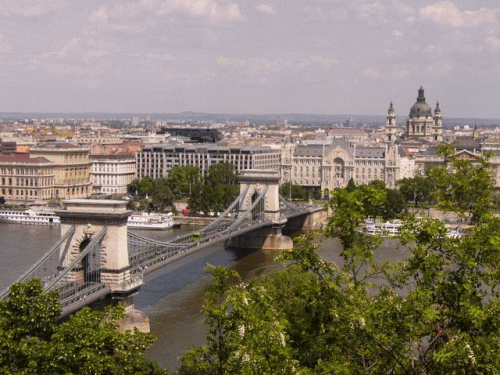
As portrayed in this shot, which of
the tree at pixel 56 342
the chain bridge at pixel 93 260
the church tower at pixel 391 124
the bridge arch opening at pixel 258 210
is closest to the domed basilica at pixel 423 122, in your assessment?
the church tower at pixel 391 124

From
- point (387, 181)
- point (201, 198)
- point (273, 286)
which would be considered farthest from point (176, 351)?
point (387, 181)

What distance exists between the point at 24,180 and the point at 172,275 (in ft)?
109

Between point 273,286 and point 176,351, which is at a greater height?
point 273,286

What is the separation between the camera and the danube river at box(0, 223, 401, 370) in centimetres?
2412

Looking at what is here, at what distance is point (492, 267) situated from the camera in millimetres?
10164

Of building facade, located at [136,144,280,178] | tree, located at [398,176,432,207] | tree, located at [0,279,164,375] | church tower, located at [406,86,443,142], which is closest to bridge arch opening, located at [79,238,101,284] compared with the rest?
tree, located at [0,279,164,375]

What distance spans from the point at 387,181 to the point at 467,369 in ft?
210

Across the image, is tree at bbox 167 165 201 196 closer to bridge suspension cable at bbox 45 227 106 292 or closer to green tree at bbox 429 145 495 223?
bridge suspension cable at bbox 45 227 106 292

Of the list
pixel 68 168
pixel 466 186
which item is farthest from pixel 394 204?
pixel 466 186

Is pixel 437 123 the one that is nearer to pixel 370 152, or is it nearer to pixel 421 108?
pixel 421 108

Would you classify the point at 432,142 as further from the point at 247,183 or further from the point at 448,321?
the point at 448,321

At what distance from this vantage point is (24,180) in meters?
63.6

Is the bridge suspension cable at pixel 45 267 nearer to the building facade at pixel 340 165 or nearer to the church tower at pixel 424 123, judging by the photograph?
the building facade at pixel 340 165

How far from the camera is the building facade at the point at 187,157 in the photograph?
7756cm
